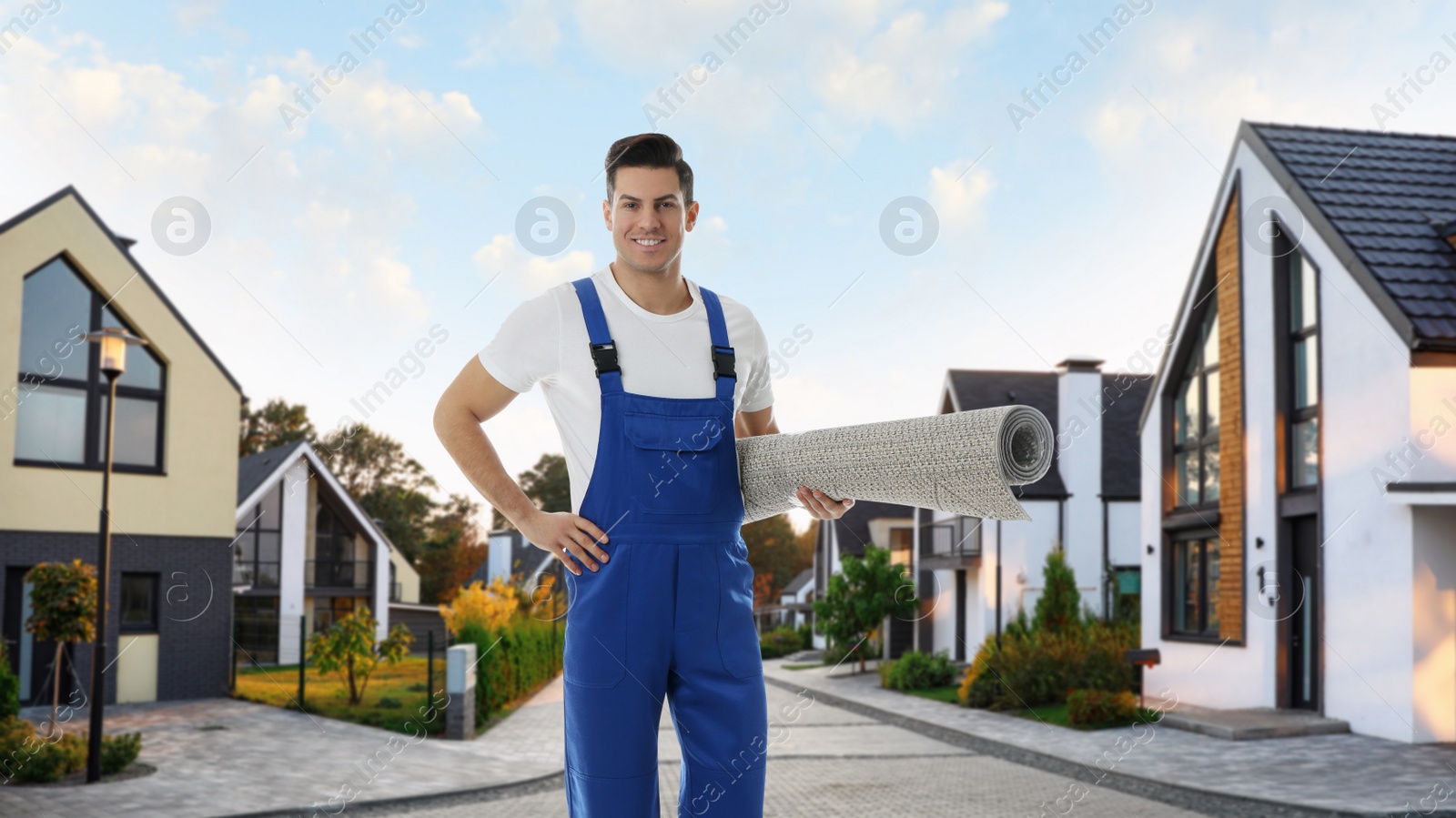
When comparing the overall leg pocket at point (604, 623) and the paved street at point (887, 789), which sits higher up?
the overall leg pocket at point (604, 623)

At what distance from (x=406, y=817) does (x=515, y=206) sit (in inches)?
206

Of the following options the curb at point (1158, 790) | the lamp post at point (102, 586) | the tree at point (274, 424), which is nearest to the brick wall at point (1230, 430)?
the curb at point (1158, 790)

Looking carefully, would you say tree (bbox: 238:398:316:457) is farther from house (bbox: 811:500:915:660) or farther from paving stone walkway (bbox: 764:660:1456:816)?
paving stone walkway (bbox: 764:660:1456:816)

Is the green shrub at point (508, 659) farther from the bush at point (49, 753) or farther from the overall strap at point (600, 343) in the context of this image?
the overall strap at point (600, 343)

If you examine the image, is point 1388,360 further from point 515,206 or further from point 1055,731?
point 515,206

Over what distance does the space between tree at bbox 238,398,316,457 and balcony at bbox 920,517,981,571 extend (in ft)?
73.1

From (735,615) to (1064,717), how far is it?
13.9 meters

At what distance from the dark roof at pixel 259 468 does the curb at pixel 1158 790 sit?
621 inches

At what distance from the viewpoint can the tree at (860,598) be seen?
2688 centimetres

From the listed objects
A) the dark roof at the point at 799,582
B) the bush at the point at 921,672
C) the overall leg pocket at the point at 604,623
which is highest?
the overall leg pocket at the point at 604,623

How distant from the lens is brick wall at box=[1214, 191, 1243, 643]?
15898mm

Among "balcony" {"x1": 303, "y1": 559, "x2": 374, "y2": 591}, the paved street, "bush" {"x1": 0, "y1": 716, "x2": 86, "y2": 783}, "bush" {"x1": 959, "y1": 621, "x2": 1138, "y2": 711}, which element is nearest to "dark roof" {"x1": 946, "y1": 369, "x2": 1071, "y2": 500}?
"bush" {"x1": 959, "y1": 621, "x2": 1138, "y2": 711}

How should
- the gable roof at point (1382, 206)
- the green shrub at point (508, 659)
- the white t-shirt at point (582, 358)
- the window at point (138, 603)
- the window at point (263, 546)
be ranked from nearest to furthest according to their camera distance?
the white t-shirt at point (582, 358), the gable roof at point (1382, 206), the green shrub at point (508, 659), the window at point (138, 603), the window at point (263, 546)

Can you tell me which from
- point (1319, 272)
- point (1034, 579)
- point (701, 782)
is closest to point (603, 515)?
point (701, 782)
